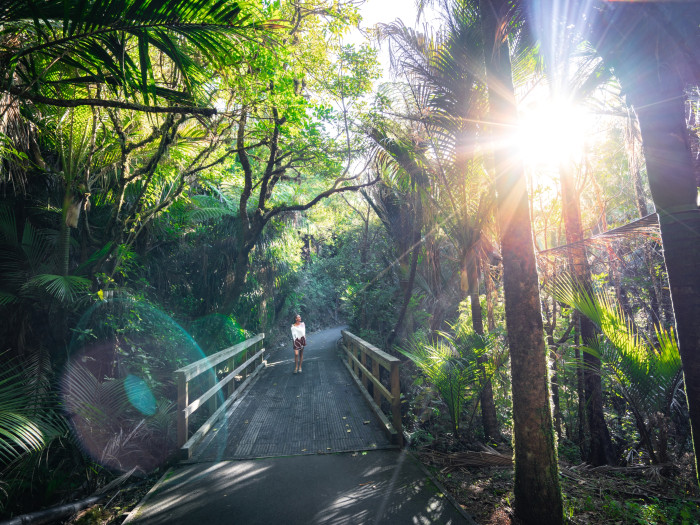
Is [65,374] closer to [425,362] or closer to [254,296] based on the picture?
[425,362]

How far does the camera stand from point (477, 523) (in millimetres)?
2990

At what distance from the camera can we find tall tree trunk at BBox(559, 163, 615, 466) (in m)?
5.61

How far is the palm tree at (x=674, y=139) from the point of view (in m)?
2.53

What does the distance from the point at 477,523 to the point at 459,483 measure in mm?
909

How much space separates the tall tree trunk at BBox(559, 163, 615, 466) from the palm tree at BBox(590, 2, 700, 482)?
9.14 feet

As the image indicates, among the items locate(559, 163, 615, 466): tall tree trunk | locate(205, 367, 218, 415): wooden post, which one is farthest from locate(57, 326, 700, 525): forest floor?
locate(205, 367, 218, 415): wooden post

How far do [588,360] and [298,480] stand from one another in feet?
16.1

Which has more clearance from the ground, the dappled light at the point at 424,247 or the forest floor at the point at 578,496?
the dappled light at the point at 424,247

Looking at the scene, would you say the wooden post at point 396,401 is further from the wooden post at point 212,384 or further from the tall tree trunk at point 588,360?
the wooden post at point 212,384

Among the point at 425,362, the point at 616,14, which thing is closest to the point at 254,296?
the point at 425,362

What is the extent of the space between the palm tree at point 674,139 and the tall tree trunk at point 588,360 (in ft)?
9.14

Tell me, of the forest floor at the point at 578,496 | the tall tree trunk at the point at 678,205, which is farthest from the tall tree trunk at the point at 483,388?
the tall tree trunk at the point at 678,205

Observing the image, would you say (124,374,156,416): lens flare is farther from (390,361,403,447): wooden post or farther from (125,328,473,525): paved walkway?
(390,361,403,447): wooden post

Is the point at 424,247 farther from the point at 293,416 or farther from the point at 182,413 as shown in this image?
the point at 182,413
